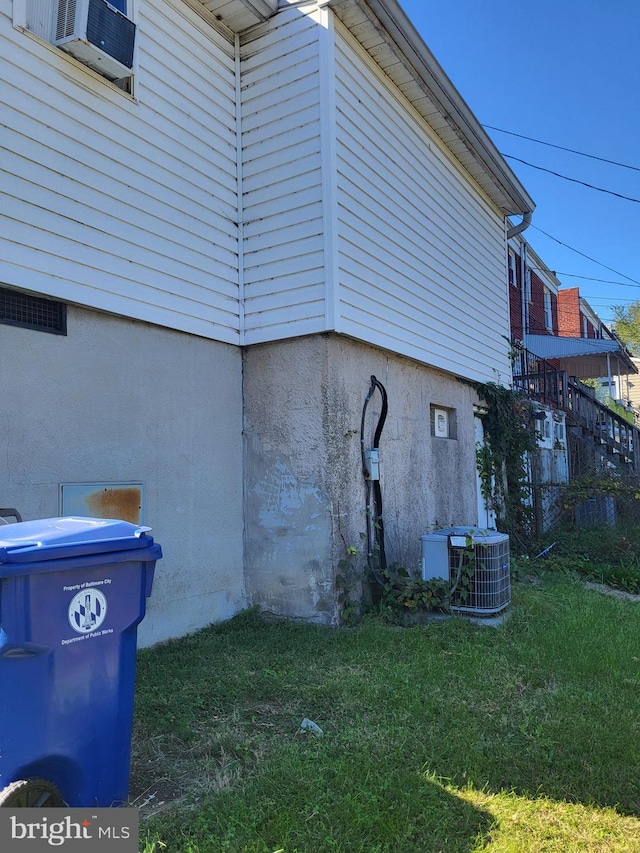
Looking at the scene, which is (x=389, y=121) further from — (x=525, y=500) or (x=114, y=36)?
(x=525, y=500)

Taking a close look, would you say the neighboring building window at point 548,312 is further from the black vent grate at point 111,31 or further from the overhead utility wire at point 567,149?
the black vent grate at point 111,31

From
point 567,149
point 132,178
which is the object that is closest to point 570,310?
point 567,149

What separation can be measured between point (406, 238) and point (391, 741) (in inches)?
217

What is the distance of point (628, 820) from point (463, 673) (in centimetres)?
169

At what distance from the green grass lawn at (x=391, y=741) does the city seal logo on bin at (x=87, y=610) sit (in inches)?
35.9

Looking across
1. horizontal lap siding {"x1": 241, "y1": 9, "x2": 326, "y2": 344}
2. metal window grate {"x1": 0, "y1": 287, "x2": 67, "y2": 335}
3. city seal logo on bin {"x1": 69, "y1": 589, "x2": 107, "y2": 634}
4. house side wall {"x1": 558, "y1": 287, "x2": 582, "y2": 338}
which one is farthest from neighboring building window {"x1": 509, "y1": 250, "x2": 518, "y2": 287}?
city seal logo on bin {"x1": 69, "y1": 589, "x2": 107, "y2": 634}

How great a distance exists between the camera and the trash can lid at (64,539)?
2.14 meters

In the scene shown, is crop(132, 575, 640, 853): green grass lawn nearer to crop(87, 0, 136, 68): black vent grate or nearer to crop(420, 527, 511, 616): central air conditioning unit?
crop(420, 527, 511, 616): central air conditioning unit

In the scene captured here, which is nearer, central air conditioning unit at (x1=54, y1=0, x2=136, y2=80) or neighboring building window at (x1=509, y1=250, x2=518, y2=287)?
central air conditioning unit at (x1=54, y1=0, x2=136, y2=80)

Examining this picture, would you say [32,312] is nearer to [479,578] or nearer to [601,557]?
[479,578]

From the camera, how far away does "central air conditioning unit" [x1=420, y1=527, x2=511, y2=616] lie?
5.65 metres

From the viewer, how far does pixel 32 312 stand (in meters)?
4.28

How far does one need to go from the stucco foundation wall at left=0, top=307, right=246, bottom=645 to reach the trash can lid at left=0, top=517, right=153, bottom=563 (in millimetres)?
1779

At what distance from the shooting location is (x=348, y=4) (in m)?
5.76
